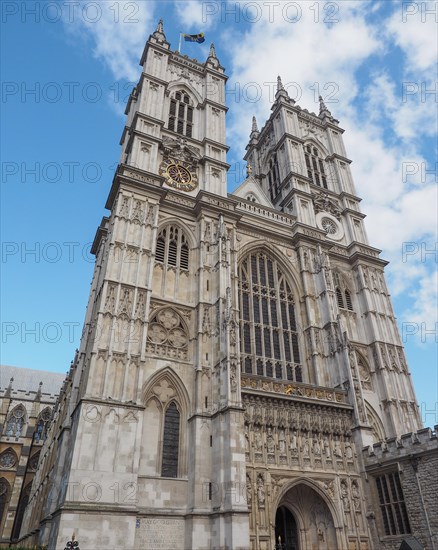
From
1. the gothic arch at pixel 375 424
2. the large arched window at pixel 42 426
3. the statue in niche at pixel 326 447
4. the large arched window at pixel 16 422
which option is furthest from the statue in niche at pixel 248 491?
the large arched window at pixel 16 422

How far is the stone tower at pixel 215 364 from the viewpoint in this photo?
1631 cm

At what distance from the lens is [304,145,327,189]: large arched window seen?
1387 inches

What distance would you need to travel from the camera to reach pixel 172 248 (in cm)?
2452

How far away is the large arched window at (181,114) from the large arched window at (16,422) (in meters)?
31.4

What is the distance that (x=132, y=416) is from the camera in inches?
683

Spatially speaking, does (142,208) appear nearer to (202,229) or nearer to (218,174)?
(202,229)

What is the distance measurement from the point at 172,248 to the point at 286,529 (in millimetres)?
15113

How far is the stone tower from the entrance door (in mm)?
70

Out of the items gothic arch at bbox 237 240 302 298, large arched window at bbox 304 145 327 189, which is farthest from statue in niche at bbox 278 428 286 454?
large arched window at bbox 304 145 327 189

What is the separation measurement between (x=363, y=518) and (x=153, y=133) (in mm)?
24293

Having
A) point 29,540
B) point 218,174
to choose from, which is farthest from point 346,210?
point 29,540

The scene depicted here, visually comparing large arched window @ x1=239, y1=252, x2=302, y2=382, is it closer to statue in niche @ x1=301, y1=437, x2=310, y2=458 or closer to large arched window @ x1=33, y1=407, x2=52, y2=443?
statue in niche @ x1=301, y1=437, x2=310, y2=458

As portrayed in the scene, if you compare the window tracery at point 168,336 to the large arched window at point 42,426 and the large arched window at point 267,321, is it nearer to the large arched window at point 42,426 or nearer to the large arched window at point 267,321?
the large arched window at point 267,321

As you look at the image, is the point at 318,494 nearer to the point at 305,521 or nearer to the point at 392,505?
the point at 305,521
